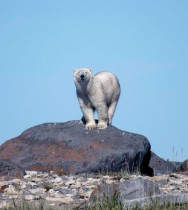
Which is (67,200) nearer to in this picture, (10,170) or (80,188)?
(80,188)

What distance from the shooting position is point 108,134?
16703 millimetres

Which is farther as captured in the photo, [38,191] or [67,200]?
[38,191]

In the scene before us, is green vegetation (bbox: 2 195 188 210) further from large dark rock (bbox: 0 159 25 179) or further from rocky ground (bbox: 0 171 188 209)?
large dark rock (bbox: 0 159 25 179)

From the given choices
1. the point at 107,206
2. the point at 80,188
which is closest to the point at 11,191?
the point at 80,188

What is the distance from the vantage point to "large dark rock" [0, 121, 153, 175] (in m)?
15.6

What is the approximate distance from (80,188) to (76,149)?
3.96 meters

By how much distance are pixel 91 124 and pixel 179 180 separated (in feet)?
12.9

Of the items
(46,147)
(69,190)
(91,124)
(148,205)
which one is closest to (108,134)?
(91,124)

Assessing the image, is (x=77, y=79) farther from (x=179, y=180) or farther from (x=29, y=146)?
(x=179, y=180)

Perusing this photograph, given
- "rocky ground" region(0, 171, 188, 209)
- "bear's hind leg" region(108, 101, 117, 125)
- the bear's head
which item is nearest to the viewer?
"rocky ground" region(0, 171, 188, 209)

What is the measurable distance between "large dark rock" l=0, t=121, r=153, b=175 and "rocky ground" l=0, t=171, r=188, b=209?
107cm

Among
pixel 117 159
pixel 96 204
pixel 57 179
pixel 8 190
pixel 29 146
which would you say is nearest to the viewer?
pixel 96 204

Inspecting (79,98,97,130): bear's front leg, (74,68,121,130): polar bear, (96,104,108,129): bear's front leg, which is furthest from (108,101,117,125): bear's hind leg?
(79,98,97,130): bear's front leg

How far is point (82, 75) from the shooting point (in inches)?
656
